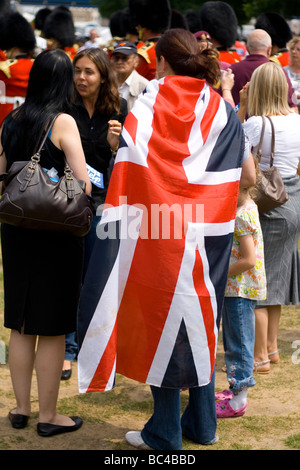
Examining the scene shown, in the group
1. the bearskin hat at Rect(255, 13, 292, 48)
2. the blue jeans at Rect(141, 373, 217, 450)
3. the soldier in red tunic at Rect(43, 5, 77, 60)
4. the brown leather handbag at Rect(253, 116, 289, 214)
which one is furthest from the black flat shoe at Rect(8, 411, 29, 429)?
the soldier in red tunic at Rect(43, 5, 77, 60)

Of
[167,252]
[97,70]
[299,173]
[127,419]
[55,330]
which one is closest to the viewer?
[167,252]

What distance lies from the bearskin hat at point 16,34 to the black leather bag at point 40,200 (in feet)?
20.1

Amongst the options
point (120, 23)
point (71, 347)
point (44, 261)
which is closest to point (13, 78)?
point (71, 347)

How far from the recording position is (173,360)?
3148mm

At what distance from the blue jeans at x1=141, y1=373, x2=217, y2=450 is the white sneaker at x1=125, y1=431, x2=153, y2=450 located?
0.02 meters

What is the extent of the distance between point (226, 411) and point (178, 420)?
0.61 meters

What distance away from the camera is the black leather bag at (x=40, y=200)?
3225 mm

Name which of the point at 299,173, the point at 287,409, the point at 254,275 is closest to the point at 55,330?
the point at 254,275

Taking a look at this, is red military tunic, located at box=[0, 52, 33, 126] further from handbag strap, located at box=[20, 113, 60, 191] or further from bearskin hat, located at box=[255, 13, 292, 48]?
handbag strap, located at box=[20, 113, 60, 191]

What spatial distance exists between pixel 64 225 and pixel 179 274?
54 cm

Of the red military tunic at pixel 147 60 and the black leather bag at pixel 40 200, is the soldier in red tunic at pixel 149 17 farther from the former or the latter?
the black leather bag at pixel 40 200

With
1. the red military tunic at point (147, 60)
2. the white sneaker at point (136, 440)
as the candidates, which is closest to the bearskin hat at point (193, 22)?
the red military tunic at point (147, 60)

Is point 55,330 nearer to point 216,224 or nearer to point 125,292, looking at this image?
point 125,292

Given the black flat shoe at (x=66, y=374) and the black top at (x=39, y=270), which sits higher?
the black top at (x=39, y=270)
